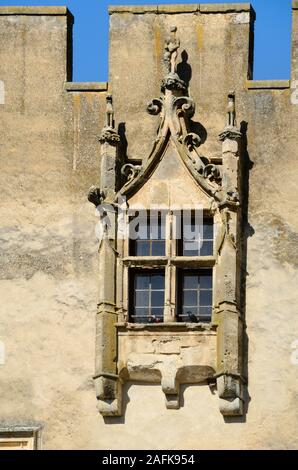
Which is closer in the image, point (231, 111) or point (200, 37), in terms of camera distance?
point (231, 111)

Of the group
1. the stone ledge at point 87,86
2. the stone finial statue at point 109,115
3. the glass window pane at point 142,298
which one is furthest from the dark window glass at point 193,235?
the stone ledge at point 87,86

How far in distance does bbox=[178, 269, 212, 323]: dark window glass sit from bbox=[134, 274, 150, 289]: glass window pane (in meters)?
0.36

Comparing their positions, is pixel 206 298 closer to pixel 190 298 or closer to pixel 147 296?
pixel 190 298

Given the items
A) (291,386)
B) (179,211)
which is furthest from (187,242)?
(291,386)

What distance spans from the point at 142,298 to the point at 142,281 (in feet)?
0.66

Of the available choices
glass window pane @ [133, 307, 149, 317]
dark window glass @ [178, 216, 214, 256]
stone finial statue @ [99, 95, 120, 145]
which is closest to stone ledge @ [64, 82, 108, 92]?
stone finial statue @ [99, 95, 120, 145]

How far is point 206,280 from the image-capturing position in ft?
89.3

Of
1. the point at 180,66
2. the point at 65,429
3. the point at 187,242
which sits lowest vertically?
the point at 65,429

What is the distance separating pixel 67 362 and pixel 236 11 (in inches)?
175

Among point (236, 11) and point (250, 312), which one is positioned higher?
point (236, 11)

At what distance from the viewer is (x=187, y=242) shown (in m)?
27.4

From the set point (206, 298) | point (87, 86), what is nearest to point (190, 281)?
point (206, 298)

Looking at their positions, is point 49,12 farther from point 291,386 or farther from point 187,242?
point 291,386

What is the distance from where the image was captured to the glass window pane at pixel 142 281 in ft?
89.5
